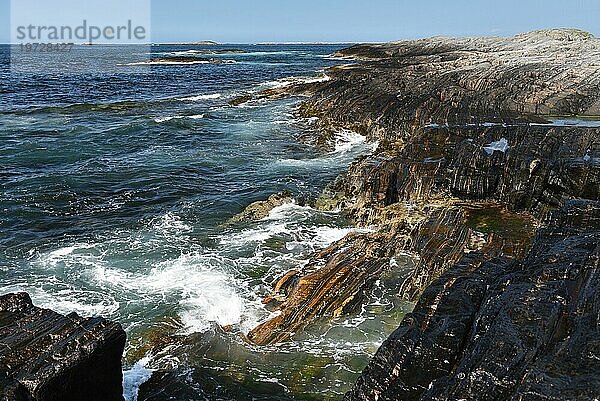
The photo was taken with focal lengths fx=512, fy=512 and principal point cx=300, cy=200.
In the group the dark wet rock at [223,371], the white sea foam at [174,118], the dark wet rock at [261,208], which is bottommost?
the dark wet rock at [223,371]

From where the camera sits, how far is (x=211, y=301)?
13.7 metres

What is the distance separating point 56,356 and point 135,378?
10.5ft

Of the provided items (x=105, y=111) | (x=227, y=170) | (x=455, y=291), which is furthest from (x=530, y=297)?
(x=105, y=111)

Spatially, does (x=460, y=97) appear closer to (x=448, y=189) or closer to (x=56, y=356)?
(x=448, y=189)

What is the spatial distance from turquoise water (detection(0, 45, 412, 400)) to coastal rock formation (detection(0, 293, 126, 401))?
7.09 feet

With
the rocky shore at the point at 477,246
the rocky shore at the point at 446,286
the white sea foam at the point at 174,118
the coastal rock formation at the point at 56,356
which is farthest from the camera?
the white sea foam at the point at 174,118

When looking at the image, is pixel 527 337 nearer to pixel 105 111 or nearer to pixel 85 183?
pixel 85 183

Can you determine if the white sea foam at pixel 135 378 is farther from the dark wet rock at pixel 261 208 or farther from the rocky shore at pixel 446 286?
the dark wet rock at pixel 261 208

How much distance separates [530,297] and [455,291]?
5.39ft

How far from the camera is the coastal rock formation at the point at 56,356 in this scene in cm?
719

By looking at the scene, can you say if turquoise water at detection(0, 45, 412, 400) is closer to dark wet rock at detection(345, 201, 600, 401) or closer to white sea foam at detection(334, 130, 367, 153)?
white sea foam at detection(334, 130, 367, 153)

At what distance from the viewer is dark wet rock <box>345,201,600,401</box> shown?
19.5 feet

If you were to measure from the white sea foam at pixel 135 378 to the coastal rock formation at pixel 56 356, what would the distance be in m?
1.21

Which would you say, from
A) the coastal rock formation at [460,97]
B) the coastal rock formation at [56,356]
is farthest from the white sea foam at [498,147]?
the coastal rock formation at [56,356]
